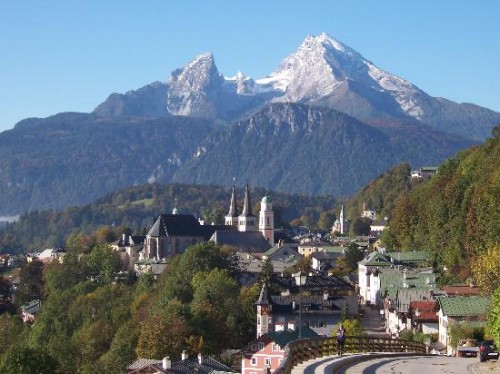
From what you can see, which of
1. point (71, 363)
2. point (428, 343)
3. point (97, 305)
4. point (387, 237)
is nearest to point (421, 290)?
point (428, 343)

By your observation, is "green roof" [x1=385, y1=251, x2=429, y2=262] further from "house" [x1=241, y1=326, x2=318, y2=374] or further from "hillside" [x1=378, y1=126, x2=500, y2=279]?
"house" [x1=241, y1=326, x2=318, y2=374]

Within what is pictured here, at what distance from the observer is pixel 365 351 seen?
4972 centimetres

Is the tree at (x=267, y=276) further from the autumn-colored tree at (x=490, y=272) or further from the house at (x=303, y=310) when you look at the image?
the autumn-colored tree at (x=490, y=272)

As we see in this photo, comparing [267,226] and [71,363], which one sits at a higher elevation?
[267,226]

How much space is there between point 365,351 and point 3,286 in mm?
130571

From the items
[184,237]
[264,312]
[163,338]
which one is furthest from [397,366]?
[184,237]

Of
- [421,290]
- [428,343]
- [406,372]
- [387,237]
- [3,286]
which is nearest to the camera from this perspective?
[406,372]

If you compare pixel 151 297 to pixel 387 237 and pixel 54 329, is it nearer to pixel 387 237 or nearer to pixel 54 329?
pixel 54 329

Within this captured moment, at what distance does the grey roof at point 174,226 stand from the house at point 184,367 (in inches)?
4056

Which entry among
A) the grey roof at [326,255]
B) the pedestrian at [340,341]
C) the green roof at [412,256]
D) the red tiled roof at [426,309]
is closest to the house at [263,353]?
the red tiled roof at [426,309]

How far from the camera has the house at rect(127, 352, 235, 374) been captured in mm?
71688

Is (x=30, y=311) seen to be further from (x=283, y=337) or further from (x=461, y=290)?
(x=283, y=337)

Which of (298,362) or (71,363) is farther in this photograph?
(71,363)

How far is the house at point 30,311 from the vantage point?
14754 centimetres
